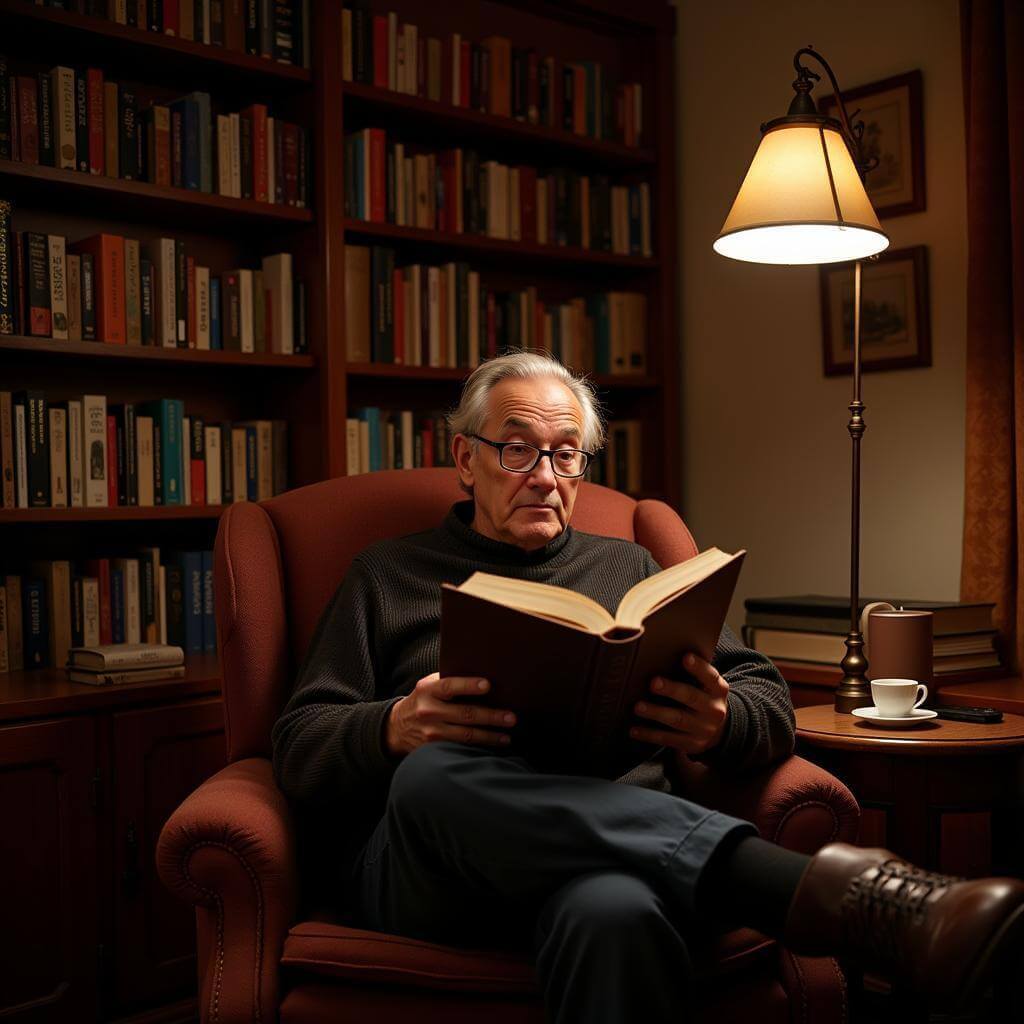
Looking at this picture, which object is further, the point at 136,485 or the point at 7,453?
the point at 136,485

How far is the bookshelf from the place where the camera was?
207 cm

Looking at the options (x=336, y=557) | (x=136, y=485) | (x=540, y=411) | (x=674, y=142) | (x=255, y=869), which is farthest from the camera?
(x=674, y=142)

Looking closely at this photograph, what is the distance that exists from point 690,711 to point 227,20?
1849 millimetres

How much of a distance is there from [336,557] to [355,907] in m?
0.60

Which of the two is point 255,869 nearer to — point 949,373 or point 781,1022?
point 781,1022

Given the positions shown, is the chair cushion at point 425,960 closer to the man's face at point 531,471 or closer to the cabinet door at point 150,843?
the man's face at point 531,471

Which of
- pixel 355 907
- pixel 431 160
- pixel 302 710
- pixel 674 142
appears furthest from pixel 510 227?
pixel 355 907

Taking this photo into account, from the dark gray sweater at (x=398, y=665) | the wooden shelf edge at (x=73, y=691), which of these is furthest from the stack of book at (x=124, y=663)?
the dark gray sweater at (x=398, y=665)

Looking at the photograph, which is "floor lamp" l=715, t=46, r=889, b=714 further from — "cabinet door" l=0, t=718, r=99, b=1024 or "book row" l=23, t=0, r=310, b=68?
"cabinet door" l=0, t=718, r=99, b=1024

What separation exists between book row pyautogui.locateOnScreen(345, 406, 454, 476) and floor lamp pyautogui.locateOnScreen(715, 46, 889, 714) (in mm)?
927

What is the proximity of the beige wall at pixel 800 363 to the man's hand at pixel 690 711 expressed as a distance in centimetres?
134

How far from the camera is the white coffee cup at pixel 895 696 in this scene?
74.1 inches

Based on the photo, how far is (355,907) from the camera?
1.55 meters

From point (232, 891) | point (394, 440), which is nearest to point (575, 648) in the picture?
point (232, 891)
